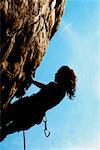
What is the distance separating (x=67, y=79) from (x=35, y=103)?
51.8 inches

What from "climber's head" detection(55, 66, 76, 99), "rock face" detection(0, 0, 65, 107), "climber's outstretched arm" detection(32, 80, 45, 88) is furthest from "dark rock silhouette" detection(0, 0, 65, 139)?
"climber's head" detection(55, 66, 76, 99)

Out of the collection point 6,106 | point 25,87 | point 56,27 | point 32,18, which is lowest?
point 6,106

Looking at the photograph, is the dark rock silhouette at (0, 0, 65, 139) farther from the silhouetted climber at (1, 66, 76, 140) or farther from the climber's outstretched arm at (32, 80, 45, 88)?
the climber's outstretched arm at (32, 80, 45, 88)

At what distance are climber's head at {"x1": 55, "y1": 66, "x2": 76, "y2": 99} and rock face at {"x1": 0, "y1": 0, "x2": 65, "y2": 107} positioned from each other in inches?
51.3

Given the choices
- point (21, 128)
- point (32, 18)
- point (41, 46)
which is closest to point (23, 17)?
point (32, 18)

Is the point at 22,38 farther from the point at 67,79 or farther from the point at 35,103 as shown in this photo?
the point at 35,103

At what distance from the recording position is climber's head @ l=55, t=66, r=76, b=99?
12828 millimetres

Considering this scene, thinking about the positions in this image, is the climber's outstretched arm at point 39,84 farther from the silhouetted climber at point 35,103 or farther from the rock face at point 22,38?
the rock face at point 22,38

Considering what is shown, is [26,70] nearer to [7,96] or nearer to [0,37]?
[7,96]

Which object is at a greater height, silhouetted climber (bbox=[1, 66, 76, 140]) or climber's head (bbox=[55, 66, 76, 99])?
climber's head (bbox=[55, 66, 76, 99])

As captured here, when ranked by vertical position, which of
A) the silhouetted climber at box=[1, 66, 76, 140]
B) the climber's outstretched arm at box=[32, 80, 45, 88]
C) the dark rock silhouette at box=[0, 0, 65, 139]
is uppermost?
the dark rock silhouette at box=[0, 0, 65, 139]

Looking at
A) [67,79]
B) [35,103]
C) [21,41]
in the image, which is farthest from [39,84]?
[21,41]

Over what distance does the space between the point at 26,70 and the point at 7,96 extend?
1280 mm

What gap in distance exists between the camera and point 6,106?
1295 cm
